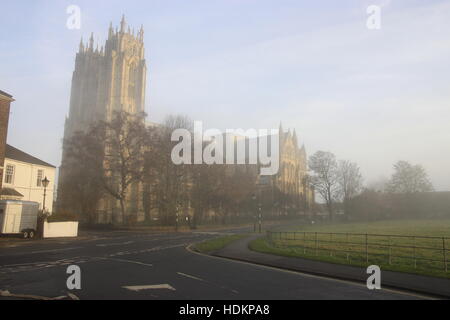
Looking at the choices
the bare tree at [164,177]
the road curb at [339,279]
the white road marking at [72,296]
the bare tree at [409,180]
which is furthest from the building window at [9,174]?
the bare tree at [409,180]

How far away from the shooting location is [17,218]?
30250 millimetres

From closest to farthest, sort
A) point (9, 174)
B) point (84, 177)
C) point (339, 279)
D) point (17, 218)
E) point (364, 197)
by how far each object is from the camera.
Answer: point (339, 279)
point (17, 218)
point (9, 174)
point (84, 177)
point (364, 197)

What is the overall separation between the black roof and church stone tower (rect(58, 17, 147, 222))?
5666 cm

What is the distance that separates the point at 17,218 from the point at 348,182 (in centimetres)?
6867

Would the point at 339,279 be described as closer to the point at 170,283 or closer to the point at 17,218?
the point at 170,283

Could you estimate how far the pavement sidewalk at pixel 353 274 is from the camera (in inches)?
415

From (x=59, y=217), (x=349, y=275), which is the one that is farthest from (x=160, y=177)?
(x=349, y=275)

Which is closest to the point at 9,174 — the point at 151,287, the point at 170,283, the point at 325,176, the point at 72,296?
the point at 170,283

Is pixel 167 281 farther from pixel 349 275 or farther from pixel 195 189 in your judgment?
pixel 195 189

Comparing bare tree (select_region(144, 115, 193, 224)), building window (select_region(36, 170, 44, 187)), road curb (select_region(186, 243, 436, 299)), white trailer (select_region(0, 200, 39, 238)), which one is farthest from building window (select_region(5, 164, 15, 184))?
road curb (select_region(186, 243, 436, 299))

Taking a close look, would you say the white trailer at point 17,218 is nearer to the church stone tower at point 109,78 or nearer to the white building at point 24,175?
the white building at point 24,175

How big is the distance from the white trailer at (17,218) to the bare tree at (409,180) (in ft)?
265

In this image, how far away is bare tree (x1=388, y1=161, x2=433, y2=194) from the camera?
88438mm
